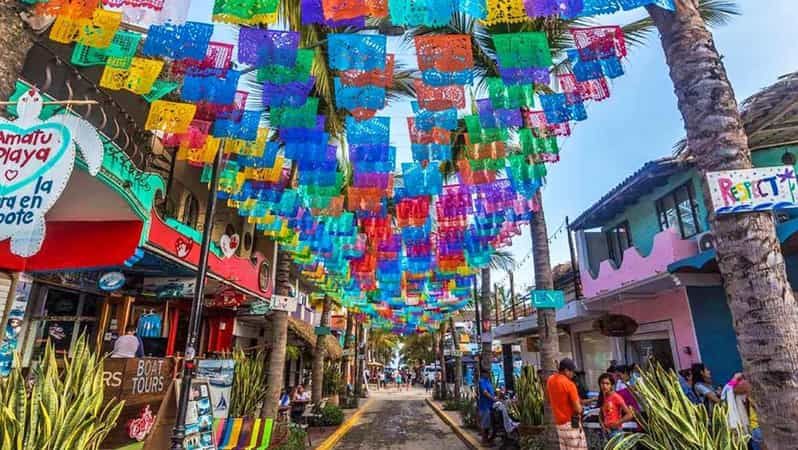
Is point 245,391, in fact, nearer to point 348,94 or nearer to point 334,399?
point 348,94

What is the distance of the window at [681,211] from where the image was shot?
36.9ft

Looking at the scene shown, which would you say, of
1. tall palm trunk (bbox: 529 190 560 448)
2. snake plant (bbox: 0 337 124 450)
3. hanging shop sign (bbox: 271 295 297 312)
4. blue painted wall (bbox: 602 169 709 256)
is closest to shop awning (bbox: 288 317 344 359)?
hanging shop sign (bbox: 271 295 297 312)

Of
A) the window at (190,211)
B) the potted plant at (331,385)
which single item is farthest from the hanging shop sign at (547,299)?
the potted plant at (331,385)

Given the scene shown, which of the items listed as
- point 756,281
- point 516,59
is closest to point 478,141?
point 516,59

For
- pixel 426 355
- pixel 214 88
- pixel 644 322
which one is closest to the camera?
pixel 214 88

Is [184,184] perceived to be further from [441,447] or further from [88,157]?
[441,447]

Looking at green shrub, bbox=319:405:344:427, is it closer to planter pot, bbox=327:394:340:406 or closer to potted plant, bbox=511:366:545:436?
planter pot, bbox=327:394:340:406

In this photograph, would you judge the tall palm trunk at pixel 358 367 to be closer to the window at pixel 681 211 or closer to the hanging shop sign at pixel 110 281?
the hanging shop sign at pixel 110 281

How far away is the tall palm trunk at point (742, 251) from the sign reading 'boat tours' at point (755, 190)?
0.09m

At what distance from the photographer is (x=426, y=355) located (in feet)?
185

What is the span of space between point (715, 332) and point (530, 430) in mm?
5883

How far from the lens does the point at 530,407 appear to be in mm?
8352

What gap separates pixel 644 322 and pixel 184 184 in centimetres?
1442

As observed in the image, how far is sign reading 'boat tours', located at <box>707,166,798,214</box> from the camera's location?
2.91m
